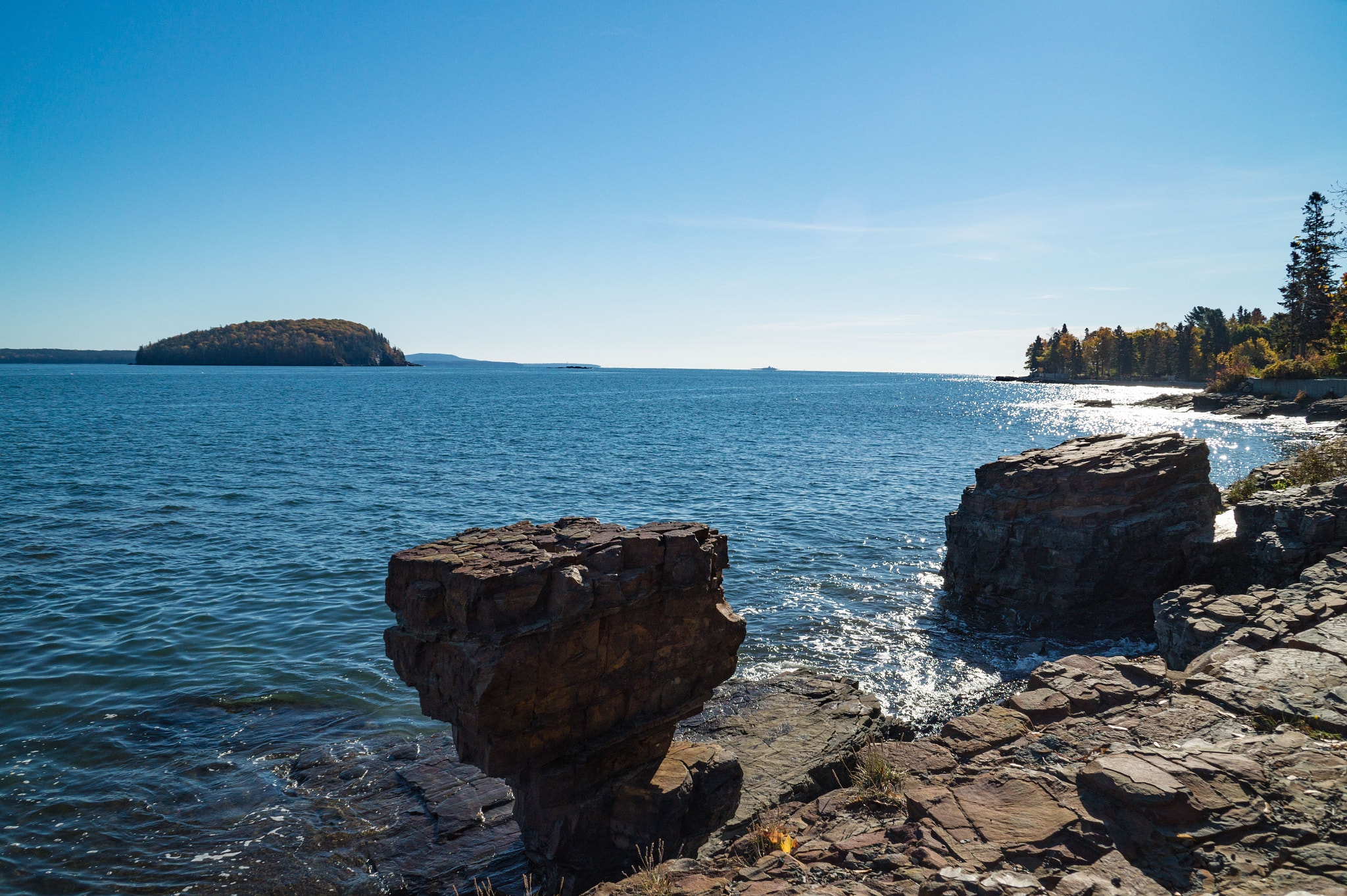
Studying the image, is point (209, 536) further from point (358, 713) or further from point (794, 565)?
point (794, 565)

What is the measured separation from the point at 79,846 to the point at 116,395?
388ft

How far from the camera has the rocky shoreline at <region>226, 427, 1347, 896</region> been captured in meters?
6.85

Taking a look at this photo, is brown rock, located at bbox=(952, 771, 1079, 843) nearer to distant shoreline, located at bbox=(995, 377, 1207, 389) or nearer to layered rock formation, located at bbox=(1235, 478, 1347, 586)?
layered rock formation, located at bbox=(1235, 478, 1347, 586)

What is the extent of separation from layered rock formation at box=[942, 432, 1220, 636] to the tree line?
54.9 meters

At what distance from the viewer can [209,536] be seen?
26266mm

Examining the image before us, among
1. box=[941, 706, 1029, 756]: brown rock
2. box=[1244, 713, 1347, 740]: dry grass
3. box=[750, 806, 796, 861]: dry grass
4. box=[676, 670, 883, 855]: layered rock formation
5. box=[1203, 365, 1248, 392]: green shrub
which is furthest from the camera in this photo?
box=[1203, 365, 1248, 392]: green shrub

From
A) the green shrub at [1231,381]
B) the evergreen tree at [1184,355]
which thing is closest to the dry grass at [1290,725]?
the green shrub at [1231,381]

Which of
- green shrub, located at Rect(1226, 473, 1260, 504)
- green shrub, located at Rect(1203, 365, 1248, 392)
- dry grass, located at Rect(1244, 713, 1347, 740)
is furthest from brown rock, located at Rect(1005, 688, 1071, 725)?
green shrub, located at Rect(1203, 365, 1248, 392)

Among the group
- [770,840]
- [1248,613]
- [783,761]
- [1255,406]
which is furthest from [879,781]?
[1255,406]

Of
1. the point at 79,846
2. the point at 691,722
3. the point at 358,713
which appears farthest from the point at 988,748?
the point at 79,846

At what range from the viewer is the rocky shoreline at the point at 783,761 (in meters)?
6.85

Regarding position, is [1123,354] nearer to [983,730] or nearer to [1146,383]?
[1146,383]

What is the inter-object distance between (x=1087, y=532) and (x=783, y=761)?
1294 cm

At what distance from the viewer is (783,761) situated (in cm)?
1164
